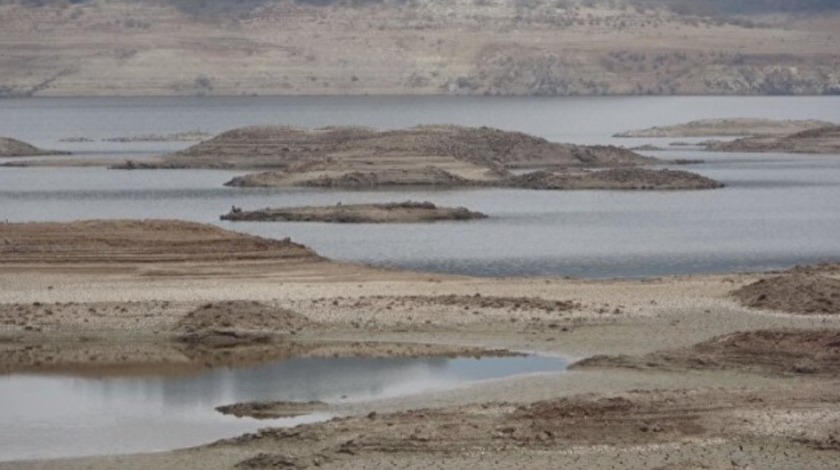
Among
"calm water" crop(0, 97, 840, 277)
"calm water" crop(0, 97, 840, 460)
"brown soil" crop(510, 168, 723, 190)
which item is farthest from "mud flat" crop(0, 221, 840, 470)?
"brown soil" crop(510, 168, 723, 190)

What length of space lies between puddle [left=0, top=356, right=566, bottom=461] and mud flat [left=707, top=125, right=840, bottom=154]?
7895cm

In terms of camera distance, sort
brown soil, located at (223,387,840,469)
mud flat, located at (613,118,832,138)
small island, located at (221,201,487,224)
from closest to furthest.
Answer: brown soil, located at (223,387,840,469)
small island, located at (221,201,487,224)
mud flat, located at (613,118,832,138)

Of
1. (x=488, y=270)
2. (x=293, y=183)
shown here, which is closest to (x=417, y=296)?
(x=488, y=270)

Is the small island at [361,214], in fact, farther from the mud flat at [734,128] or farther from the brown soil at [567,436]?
the mud flat at [734,128]

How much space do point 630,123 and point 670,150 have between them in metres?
49.4

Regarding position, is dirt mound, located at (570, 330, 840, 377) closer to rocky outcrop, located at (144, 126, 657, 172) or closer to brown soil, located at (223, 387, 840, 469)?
brown soil, located at (223, 387, 840, 469)

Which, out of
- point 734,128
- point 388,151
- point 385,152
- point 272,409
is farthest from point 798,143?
point 272,409

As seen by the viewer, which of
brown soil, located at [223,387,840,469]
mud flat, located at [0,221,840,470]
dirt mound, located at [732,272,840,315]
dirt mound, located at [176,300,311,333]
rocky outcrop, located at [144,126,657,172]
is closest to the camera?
brown soil, located at [223,387,840,469]

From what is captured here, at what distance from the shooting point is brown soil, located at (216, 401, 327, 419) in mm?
27203

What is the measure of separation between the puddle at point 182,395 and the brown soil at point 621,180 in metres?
46.1

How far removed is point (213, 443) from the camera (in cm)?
2519

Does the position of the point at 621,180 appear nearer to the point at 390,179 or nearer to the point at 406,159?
the point at 390,179

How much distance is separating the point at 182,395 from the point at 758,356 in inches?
328

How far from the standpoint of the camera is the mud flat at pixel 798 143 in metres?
108
